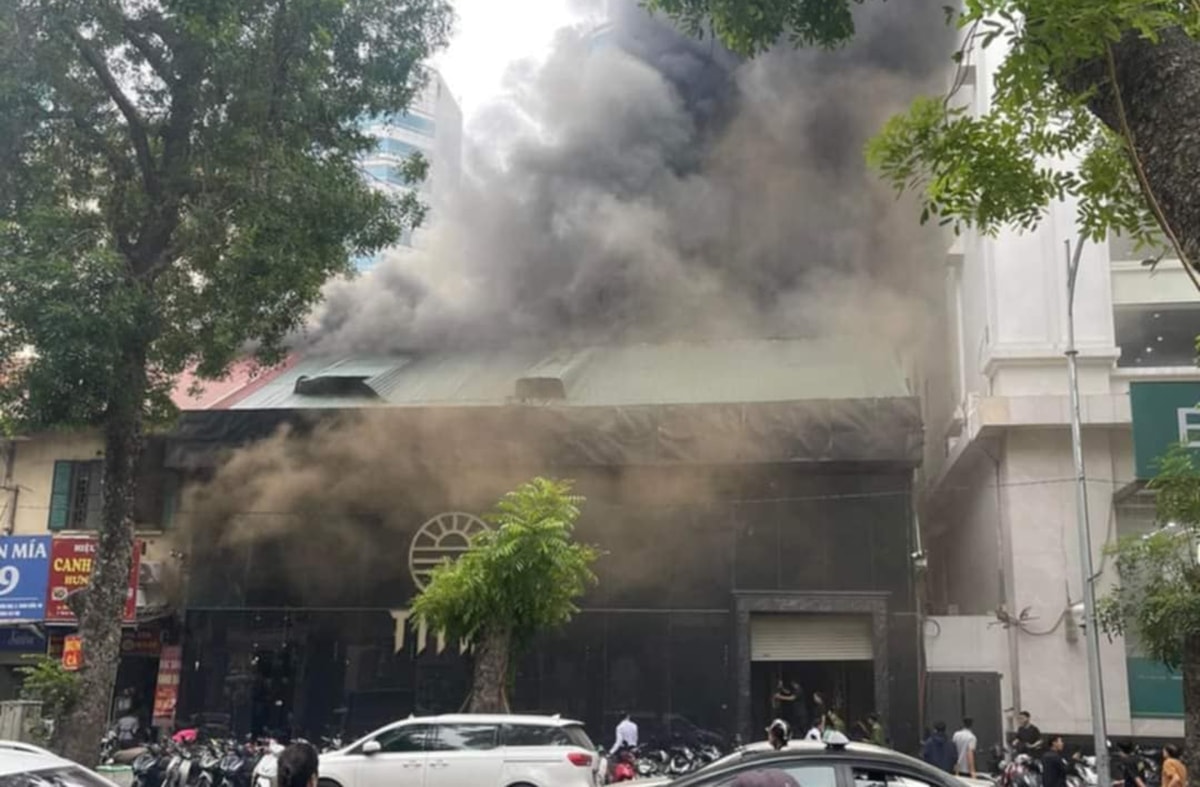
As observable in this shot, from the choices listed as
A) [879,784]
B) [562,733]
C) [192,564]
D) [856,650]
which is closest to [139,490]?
[192,564]

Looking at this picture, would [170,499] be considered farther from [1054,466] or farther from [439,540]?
[1054,466]

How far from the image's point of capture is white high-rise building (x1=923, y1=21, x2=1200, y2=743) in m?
17.3

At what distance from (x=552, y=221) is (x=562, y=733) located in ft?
50.6

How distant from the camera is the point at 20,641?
68.6 ft

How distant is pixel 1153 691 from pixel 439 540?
1260 centimetres

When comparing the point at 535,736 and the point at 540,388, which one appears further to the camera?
the point at 540,388

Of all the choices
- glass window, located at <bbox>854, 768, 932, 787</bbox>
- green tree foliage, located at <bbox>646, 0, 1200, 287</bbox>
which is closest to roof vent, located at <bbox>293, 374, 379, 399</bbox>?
green tree foliage, located at <bbox>646, 0, 1200, 287</bbox>

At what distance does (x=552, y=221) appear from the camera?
2464 centimetres

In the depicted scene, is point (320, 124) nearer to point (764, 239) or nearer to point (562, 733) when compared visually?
point (562, 733)

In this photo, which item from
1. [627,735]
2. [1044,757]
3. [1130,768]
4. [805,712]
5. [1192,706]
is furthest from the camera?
[805,712]

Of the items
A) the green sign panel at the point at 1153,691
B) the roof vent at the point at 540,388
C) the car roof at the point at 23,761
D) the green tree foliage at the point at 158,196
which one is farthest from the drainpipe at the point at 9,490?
the green sign panel at the point at 1153,691

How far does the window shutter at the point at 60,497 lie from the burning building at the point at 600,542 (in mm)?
2642

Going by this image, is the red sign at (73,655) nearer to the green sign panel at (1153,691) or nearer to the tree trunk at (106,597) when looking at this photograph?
the tree trunk at (106,597)

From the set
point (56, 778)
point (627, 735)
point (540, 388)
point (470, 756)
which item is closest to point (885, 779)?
point (56, 778)
